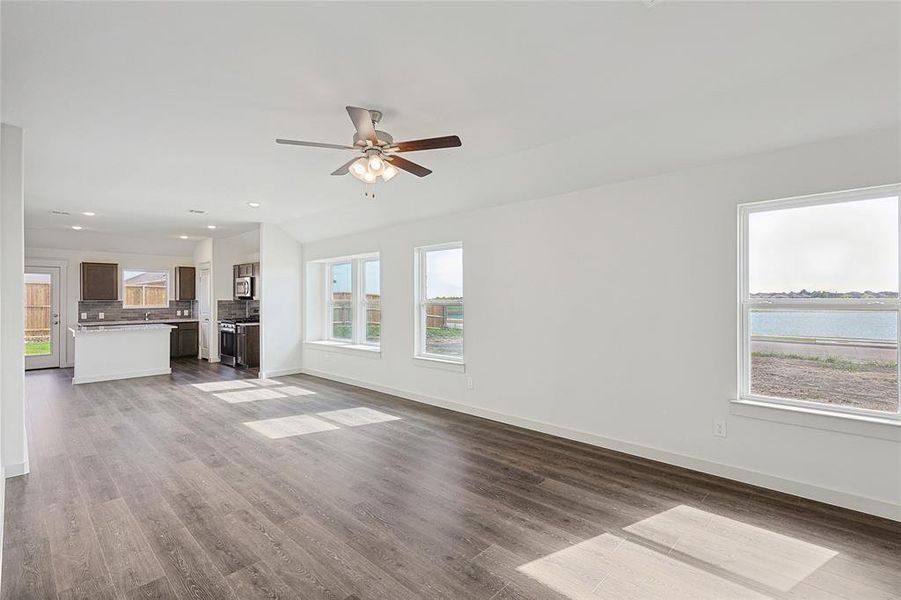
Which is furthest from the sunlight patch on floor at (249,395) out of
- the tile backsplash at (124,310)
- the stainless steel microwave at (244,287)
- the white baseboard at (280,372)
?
the tile backsplash at (124,310)

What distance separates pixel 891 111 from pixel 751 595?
271 cm

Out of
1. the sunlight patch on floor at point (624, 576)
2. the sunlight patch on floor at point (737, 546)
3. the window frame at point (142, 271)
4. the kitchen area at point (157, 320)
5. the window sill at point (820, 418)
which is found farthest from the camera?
the window frame at point (142, 271)

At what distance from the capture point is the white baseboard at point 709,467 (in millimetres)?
2818

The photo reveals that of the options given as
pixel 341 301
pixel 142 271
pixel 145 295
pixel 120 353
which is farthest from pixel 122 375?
pixel 341 301

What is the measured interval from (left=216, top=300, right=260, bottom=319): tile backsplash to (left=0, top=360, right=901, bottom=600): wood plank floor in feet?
18.2

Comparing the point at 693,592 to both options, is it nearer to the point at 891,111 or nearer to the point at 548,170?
the point at 891,111

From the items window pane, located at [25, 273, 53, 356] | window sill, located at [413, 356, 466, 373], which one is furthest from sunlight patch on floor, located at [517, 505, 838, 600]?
window pane, located at [25, 273, 53, 356]

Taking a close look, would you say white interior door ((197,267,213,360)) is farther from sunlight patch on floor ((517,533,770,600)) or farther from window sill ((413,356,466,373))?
sunlight patch on floor ((517,533,770,600))

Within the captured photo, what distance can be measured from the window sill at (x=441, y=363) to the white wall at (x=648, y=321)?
0.08 metres

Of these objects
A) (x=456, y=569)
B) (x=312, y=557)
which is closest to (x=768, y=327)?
(x=456, y=569)

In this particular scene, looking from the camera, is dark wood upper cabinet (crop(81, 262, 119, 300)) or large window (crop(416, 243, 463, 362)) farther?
dark wood upper cabinet (crop(81, 262, 119, 300))

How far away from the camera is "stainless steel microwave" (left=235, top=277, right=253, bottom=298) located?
9.48 m

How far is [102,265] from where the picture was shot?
30.5 feet

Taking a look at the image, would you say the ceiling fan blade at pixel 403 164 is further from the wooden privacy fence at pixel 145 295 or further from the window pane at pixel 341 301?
the wooden privacy fence at pixel 145 295
